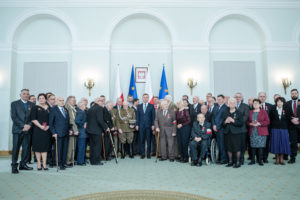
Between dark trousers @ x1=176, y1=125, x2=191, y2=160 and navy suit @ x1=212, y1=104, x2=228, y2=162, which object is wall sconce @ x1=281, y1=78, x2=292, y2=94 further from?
dark trousers @ x1=176, y1=125, x2=191, y2=160

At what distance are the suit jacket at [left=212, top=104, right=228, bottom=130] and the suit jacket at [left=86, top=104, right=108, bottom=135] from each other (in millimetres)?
2680

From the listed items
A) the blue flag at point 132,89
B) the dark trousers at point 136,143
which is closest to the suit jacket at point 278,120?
the dark trousers at point 136,143

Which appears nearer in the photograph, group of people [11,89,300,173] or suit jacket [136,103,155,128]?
group of people [11,89,300,173]

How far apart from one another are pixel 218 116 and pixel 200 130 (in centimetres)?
56

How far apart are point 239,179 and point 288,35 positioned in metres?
6.49

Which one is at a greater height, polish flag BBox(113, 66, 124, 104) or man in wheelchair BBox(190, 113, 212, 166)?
polish flag BBox(113, 66, 124, 104)

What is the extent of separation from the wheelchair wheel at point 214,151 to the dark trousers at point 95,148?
269cm

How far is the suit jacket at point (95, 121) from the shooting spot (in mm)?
5961

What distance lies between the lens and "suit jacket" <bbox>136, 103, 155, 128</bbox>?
273 inches

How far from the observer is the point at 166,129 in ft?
20.9

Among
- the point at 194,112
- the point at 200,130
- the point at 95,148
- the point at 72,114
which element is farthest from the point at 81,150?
the point at 194,112

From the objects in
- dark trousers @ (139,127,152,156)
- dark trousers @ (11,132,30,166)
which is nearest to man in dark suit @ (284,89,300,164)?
dark trousers @ (139,127,152,156)

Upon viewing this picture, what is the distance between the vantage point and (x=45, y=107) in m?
5.32

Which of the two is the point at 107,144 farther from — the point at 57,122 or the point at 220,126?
the point at 220,126
